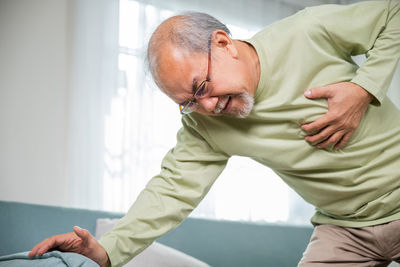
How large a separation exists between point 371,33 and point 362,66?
0.09m

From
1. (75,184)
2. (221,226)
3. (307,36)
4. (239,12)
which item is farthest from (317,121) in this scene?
(239,12)

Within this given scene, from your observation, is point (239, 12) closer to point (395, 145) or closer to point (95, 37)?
point (95, 37)

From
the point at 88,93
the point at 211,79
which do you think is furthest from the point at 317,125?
the point at 88,93

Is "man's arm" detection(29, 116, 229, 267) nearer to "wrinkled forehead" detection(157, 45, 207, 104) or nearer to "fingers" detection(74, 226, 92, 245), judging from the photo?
"fingers" detection(74, 226, 92, 245)

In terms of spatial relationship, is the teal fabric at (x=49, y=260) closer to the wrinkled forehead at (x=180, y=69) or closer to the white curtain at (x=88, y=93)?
the wrinkled forehead at (x=180, y=69)

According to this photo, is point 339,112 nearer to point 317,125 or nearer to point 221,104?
point 317,125

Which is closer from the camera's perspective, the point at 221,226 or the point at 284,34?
the point at 284,34

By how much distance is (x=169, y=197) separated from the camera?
1212 mm

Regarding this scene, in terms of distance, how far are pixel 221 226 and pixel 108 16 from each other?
2.13 metres

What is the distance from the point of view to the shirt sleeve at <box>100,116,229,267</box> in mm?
1117

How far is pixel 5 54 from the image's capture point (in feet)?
10.4

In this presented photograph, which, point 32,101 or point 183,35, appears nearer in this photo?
point 183,35

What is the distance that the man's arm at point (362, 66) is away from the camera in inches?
43.4

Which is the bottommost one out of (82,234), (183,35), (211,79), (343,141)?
(82,234)
